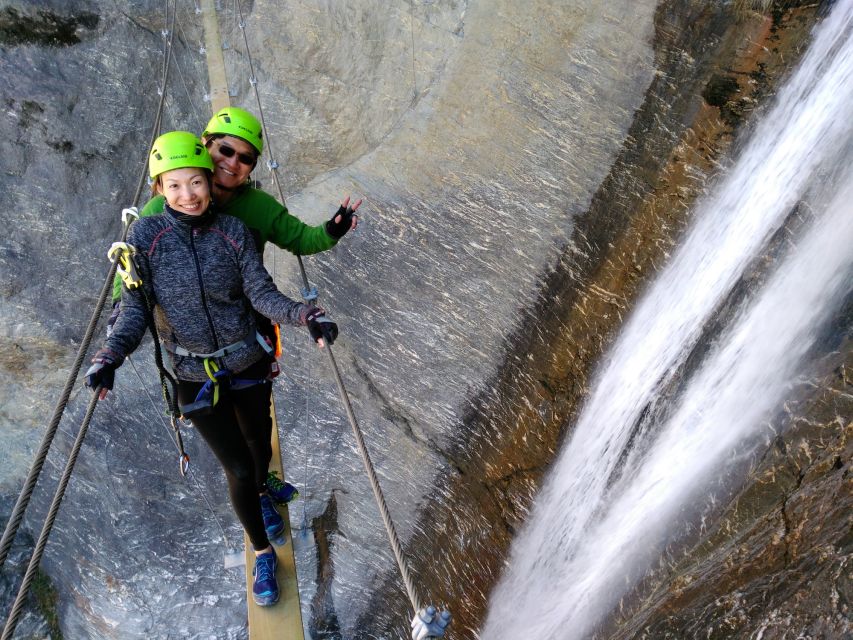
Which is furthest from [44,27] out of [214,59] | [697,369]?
[697,369]

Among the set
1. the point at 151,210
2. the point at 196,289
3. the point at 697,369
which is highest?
the point at 151,210

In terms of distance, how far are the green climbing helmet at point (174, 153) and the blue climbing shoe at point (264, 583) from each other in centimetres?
210

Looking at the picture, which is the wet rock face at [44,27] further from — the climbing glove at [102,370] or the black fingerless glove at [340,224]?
the climbing glove at [102,370]

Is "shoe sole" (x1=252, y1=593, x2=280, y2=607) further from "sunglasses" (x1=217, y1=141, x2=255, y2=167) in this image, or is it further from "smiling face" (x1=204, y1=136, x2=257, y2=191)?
"sunglasses" (x1=217, y1=141, x2=255, y2=167)

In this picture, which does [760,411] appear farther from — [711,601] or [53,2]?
[53,2]

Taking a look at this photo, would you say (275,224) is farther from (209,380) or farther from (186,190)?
(209,380)

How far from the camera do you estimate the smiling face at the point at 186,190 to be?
2826 millimetres

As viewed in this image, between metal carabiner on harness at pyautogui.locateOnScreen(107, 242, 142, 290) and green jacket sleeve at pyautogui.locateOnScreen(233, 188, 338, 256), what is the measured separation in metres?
0.62

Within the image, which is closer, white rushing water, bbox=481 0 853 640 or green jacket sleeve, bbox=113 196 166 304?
green jacket sleeve, bbox=113 196 166 304

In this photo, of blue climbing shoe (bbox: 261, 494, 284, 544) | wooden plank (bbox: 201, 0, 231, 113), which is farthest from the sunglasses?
wooden plank (bbox: 201, 0, 231, 113)

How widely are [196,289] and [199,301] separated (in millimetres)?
57

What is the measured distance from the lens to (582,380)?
5773 millimetres

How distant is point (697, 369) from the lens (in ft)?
16.3

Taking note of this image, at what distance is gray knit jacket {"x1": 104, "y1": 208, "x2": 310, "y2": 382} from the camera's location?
2.84 meters
